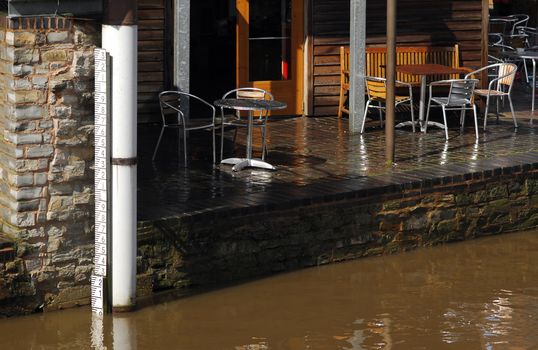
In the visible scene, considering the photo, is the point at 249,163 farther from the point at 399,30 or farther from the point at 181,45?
the point at 399,30

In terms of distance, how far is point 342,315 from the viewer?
375 inches

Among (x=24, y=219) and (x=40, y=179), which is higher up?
→ (x=40, y=179)

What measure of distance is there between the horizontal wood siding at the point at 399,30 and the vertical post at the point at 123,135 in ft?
20.0

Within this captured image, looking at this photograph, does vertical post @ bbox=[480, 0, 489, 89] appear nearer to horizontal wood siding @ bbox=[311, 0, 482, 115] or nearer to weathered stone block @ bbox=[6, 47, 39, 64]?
horizontal wood siding @ bbox=[311, 0, 482, 115]

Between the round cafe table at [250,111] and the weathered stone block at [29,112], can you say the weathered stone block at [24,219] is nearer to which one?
the weathered stone block at [29,112]

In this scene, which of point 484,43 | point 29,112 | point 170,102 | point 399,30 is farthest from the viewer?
point 484,43

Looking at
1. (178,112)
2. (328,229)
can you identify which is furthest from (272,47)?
(328,229)

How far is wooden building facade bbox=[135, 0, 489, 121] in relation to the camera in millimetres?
14922

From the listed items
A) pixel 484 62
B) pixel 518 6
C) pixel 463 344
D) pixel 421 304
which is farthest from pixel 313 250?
pixel 518 6

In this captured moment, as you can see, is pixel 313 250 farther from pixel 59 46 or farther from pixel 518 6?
pixel 518 6

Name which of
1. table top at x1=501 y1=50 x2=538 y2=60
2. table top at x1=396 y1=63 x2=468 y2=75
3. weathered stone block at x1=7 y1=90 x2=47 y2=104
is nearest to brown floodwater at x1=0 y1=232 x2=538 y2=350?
weathered stone block at x1=7 y1=90 x2=47 y2=104

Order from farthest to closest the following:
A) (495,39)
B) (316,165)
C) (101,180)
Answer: (495,39)
(316,165)
(101,180)

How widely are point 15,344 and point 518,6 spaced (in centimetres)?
1481

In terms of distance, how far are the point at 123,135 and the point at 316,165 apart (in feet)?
11.4
